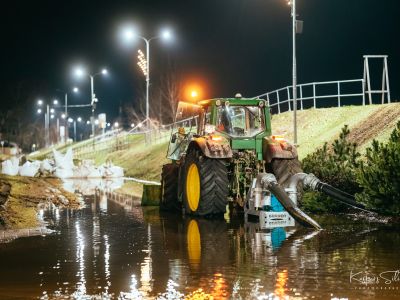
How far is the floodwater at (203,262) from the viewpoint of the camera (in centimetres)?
797

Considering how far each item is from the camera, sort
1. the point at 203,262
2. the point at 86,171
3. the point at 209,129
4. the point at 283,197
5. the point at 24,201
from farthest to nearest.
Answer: the point at 86,171 < the point at 24,201 < the point at 209,129 < the point at 283,197 < the point at 203,262

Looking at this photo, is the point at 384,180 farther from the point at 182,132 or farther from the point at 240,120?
the point at 182,132

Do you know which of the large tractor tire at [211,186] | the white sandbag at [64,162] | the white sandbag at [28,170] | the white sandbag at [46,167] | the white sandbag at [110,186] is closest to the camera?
the large tractor tire at [211,186]

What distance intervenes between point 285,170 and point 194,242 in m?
4.68

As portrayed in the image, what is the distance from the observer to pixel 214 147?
15.8 m

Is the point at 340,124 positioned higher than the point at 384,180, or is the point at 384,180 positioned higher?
the point at 340,124

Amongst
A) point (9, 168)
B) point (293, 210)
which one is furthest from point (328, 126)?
point (293, 210)

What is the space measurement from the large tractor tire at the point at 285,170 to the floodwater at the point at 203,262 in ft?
3.42

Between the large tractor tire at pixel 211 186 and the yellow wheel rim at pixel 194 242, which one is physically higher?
the large tractor tire at pixel 211 186

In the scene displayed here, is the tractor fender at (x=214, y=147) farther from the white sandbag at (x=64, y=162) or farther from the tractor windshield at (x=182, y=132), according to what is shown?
the white sandbag at (x=64, y=162)

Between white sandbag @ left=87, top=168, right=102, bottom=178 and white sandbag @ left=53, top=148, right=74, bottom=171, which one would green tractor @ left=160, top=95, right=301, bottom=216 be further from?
white sandbag @ left=87, top=168, right=102, bottom=178

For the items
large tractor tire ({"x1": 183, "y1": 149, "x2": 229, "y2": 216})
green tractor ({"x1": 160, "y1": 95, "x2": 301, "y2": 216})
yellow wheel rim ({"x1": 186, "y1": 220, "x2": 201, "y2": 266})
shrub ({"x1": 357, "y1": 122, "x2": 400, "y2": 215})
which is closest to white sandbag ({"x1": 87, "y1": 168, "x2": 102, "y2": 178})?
green tractor ({"x1": 160, "y1": 95, "x2": 301, "y2": 216})

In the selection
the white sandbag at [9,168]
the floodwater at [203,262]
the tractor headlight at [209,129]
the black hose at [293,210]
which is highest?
the white sandbag at [9,168]

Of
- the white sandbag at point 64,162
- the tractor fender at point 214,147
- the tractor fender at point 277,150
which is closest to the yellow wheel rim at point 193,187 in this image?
the tractor fender at point 214,147
